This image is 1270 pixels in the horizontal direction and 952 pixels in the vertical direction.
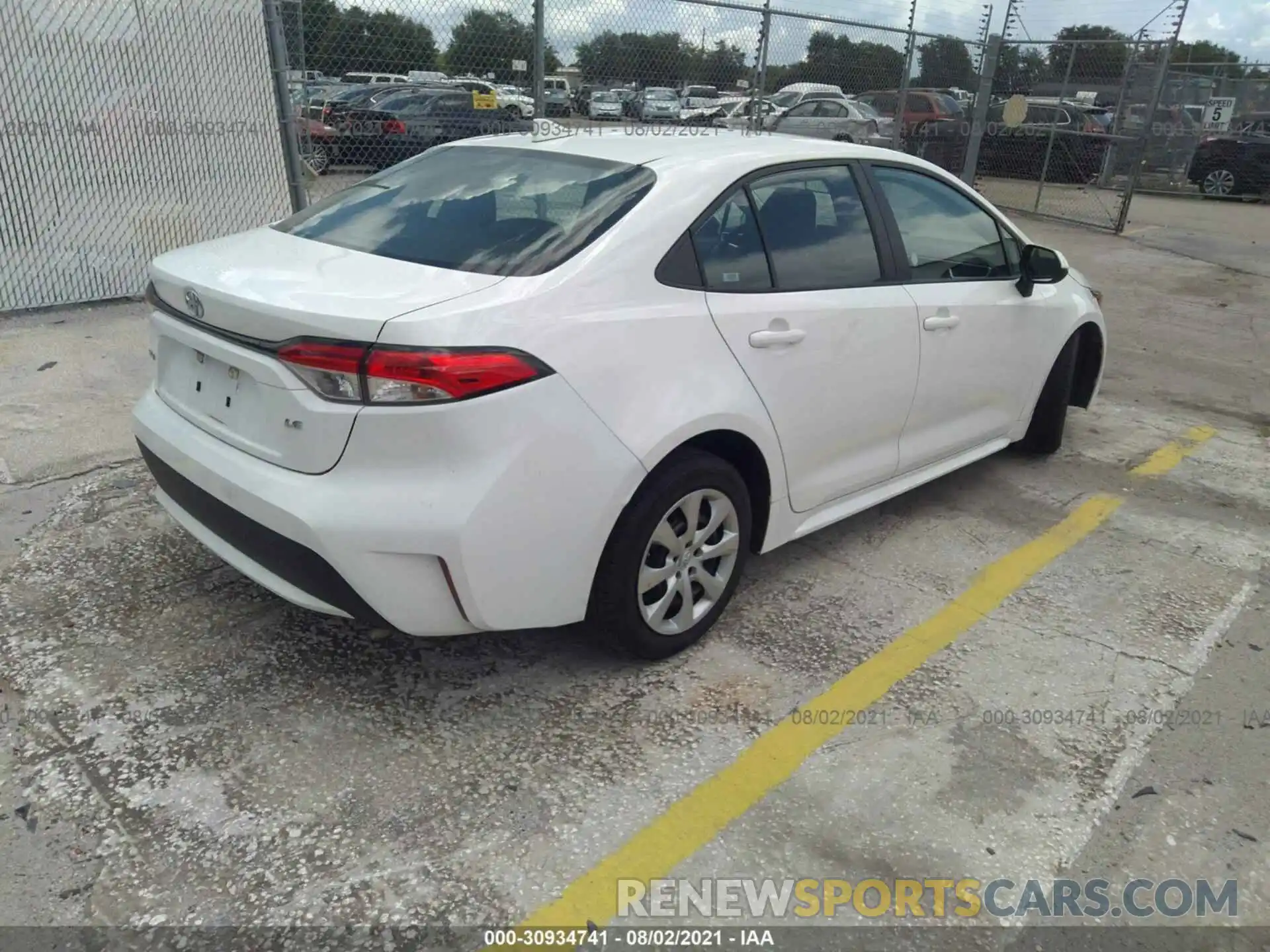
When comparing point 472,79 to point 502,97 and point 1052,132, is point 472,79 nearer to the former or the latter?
point 502,97

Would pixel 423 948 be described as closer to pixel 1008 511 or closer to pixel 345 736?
pixel 345 736

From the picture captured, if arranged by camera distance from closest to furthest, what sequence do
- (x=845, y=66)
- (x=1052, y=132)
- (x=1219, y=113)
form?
(x=845, y=66) → (x=1052, y=132) → (x=1219, y=113)

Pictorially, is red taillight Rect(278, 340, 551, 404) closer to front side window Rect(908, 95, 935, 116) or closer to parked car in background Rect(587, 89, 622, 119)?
parked car in background Rect(587, 89, 622, 119)

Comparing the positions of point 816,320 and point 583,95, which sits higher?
point 583,95

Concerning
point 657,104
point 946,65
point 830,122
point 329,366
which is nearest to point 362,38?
point 657,104

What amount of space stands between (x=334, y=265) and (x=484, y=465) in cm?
84

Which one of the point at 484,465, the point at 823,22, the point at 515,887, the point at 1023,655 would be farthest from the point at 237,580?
the point at 823,22

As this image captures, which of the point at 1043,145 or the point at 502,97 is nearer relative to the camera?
the point at 502,97

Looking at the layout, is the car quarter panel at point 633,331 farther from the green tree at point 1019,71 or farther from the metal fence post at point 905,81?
the green tree at point 1019,71

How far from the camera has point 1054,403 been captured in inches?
189

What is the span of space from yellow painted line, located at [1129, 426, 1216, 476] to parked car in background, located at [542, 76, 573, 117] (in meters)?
4.87

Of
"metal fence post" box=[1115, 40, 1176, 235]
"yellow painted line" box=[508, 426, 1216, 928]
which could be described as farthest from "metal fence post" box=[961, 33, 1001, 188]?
"yellow painted line" box=[508, 426, 1216, 928]

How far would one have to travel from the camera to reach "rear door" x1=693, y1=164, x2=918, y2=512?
301 cm

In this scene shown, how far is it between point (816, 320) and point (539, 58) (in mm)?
4686
